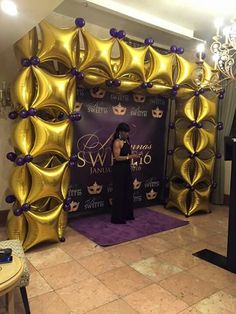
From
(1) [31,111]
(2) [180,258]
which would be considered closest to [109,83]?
(1) [31,111]

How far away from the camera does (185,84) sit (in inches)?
169

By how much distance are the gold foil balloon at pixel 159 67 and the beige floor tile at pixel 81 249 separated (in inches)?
90.0

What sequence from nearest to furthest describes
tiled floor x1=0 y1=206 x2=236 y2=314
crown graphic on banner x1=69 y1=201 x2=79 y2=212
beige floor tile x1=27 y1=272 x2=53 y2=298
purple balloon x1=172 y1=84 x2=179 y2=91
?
tiled floor x1=0 y1=206 x2=236 y2=314
beige floor tile x1=27 y1=272 x2=53 y2=298
purple balloon x1=172 y1=84 x2=179 y2=91
crown graphic on banner x1=69 y1=201 x2=79 y2=212

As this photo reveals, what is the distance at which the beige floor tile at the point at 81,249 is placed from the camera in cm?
319

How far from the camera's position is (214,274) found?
286 centimetres

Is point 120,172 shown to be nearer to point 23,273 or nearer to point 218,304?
point 218,304

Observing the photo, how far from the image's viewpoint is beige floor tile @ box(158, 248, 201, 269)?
3038 millimetres

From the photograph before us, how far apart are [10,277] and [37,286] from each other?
0.96 meters

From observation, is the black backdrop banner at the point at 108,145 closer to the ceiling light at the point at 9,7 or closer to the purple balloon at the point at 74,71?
the purple balloon at the point at 74,71

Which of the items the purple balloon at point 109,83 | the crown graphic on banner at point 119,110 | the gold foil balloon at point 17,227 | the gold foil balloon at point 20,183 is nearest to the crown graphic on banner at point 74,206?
the gold foil balloon at point 17,227

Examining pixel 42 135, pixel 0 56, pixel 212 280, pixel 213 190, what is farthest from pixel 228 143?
pixel 0 56

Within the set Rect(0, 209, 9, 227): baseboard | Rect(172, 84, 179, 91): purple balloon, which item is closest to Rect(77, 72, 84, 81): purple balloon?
Rect(172, 84, 179, 91): purple balloon

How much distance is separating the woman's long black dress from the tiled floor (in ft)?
2.17

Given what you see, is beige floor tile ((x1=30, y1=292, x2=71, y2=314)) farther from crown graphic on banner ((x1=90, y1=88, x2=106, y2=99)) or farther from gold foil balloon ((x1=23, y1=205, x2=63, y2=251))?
crown graphic on banner ((x1=90, y1=88, x2=106, y2=99))
